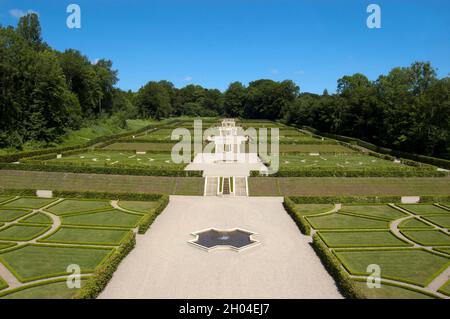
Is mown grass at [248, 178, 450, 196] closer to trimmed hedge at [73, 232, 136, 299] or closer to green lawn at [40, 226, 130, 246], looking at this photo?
green lawn at [40, 226, 130, 246]

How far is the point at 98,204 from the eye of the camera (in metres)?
33.4

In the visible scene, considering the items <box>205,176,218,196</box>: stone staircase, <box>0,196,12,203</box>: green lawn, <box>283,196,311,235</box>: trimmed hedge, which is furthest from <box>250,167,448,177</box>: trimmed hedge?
<box>0,196,12,203</box>: green lawn

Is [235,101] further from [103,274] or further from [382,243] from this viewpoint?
[103,274]

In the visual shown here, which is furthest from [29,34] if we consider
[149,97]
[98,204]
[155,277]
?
[155,277]

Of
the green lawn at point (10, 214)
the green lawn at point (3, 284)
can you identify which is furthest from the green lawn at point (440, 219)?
the green lawn at point (10, 214)

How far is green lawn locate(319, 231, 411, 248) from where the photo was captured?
80.5ft

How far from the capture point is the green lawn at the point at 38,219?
1109 inches

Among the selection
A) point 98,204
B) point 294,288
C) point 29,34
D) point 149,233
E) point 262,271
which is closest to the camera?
point 294,288

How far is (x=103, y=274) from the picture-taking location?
60.8 ft

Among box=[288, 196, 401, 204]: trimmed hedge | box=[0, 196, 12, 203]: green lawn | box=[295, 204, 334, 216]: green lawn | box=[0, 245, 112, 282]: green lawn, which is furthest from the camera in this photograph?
box=[288, 196, 401, 204]: trimmed hedge

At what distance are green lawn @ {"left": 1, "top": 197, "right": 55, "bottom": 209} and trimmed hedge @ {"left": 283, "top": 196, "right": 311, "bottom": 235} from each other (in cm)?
2151

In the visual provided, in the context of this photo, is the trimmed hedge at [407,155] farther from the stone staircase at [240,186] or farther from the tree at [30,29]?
the tree at [30,29]
